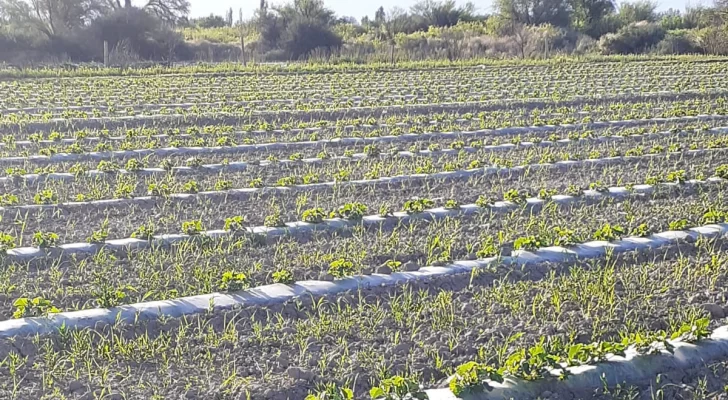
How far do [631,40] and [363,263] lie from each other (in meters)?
28.8

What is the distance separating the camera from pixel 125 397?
9.22 ft

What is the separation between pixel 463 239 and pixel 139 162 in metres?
3.66

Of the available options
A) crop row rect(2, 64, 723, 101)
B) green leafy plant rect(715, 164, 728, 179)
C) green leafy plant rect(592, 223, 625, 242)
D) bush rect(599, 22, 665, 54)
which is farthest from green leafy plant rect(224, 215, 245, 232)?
bush rect(599, 22, 665, 54)

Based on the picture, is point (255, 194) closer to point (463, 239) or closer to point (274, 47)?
point (463, 239)

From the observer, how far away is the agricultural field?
2.98 metres

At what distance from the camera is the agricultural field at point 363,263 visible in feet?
9.78

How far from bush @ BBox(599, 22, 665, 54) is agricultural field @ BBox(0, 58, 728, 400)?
71.3 feet

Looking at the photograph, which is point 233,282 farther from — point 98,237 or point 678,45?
point 678,45

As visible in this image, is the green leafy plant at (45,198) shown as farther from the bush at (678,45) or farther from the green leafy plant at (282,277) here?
the bush at (678,45)

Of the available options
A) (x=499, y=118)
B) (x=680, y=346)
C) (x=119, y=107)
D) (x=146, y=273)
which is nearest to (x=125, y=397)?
(x=146, y=273)

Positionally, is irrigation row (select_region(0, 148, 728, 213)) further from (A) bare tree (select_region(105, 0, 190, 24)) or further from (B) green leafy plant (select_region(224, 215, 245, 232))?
(A) bare tree (select_region(105, 0, 190, 24))

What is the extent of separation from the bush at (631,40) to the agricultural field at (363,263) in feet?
71.3

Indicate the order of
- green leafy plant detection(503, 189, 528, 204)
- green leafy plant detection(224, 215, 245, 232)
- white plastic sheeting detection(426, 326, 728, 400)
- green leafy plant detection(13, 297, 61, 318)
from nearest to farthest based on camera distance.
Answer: white plastic sheeting detection(426, 326, 728, 400)
green leafy plant detection(13, 297, 61, 318)
green leafy plant detection(224, 215, 245, 232)
green leafy plant detection(503, 189, 528, 204)

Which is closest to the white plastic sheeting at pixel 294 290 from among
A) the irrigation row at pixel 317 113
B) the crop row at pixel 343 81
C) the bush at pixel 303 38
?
the irrigation row at pixel 317 113
